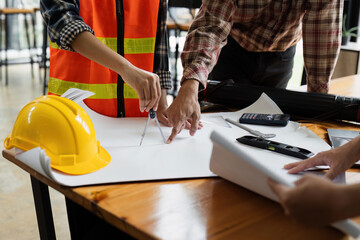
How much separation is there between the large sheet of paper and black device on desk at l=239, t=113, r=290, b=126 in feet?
0.07

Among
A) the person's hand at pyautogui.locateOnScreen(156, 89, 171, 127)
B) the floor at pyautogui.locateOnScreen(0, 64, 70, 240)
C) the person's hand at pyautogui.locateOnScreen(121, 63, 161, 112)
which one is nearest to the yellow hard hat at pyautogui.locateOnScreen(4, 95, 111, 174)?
the person's hand at pyautogui.locateOnScreen(121, 63, 161, 112)

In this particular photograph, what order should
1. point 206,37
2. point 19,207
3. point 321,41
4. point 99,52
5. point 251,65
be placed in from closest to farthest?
point 99,52 → point 206,37 → point 321,41 → point 251,65 → point 19,207

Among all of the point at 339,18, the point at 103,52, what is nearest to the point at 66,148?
the point at 103,52

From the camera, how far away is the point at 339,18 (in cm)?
163

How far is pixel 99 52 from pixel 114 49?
29cm

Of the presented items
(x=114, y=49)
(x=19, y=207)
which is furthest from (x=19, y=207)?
(x=114, y=49)

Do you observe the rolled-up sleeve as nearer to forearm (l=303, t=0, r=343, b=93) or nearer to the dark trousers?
the dark trousers

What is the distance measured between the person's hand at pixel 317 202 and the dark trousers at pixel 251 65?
3.96 feet

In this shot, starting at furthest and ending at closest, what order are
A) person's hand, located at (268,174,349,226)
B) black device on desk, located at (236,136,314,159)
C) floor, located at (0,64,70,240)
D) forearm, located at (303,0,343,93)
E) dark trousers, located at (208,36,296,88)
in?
1. floor, located at (0,64,70,240)
2. dark trousers, located at (208,36,296,88)
3. forearm, located at (303,0,343,93)
4. black device on desk, located at (236,136,314,159)
5. person's hand, located at (268,174,349,226)

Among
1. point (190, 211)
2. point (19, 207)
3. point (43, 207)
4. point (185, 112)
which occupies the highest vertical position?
point (185, 112)

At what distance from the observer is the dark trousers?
1798 millimetres

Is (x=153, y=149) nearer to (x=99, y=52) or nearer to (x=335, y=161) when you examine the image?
(x=99, y=52)

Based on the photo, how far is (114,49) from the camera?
148 cm

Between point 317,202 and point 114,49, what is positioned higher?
point 114,49
